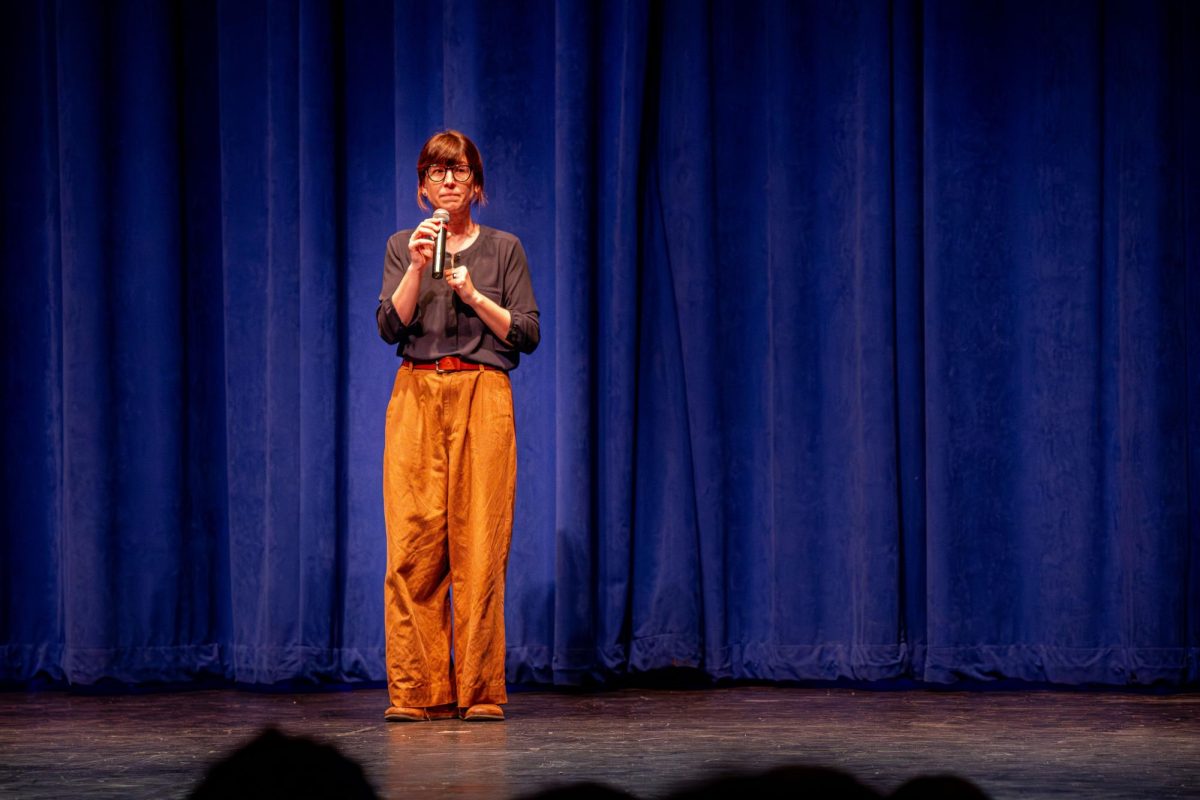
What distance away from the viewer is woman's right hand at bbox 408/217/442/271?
3.23 metres

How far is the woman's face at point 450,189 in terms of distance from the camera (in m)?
3.41

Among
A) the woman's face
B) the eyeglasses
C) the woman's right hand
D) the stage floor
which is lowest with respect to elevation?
the stage floor

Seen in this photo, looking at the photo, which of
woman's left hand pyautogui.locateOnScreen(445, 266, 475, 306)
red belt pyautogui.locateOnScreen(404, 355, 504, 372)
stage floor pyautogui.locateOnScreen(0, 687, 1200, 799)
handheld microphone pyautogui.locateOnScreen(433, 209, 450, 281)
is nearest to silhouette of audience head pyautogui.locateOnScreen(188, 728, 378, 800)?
stage floor pyautogui.locateOnScreen(0, 687, 1200, 799)

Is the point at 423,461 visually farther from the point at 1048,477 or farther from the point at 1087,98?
the point at 1087,98

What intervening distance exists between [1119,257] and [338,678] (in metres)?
2.59

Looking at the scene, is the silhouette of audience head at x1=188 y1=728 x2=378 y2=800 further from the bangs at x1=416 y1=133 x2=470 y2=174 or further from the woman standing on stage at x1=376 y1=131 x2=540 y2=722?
the bangs at x1=416 y1=133 x2=470 y2=174

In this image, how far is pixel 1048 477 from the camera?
3.96m

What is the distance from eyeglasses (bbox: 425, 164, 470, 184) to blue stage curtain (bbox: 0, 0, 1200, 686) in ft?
2.40

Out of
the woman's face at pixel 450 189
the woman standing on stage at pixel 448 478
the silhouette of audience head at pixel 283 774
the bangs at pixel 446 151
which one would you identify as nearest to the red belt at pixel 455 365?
the woman standing on stage at pixel 448 478

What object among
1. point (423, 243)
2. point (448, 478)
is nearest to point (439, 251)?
point (423, 243)

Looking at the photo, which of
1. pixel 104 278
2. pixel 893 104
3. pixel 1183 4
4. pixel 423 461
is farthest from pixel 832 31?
pixel 104 278

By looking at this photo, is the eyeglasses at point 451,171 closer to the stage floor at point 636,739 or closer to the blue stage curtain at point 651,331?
the blue stage curtain at point 651,331

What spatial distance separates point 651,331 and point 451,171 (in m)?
1.05

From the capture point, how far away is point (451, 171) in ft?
11.2
